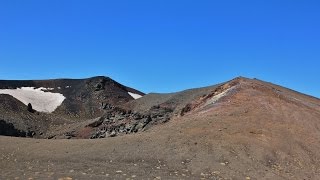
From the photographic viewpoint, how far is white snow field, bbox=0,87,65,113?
79625mm

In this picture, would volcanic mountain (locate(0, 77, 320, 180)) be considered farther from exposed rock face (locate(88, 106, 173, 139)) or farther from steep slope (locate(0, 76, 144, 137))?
steep slope (locate(0, 76, 144, 137))

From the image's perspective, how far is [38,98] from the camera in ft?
282

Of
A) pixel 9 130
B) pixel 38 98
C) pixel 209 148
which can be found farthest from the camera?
pixel 38 98

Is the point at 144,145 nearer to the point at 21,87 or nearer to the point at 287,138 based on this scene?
the point at 287,138

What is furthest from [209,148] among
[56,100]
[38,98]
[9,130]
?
[38,98]

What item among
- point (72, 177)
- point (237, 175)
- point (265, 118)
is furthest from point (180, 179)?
point (265, 118)

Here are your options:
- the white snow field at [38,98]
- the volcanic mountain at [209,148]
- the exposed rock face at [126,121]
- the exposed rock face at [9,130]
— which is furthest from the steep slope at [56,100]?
the volcanic mountain at [209,148]

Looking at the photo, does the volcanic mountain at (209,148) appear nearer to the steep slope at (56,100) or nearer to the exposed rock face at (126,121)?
the exposed rock face at (126,121)

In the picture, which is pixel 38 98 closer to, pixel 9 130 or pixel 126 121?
pixel 9 130

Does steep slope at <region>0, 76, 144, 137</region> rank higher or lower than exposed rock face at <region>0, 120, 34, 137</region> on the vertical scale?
higher

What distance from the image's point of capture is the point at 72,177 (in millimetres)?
18281

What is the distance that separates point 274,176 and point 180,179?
17.0ft

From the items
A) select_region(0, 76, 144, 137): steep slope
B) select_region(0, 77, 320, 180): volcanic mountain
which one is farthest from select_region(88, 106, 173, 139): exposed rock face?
select_region(0, 76, 144, 137): steep slope

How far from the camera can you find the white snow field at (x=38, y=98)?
3135 inches
